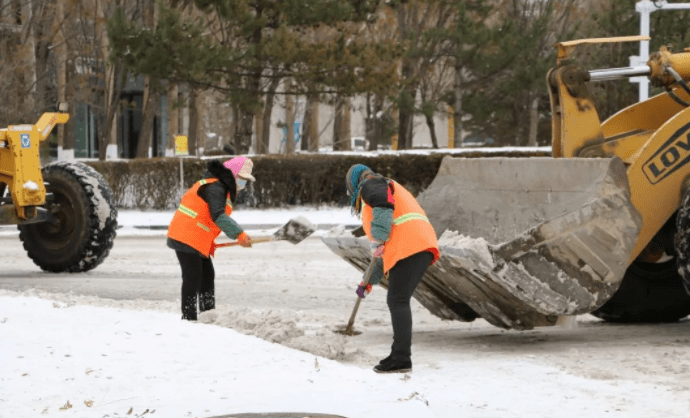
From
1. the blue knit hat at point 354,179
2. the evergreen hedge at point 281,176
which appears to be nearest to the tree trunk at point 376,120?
the evergreen hedge at point 281,176

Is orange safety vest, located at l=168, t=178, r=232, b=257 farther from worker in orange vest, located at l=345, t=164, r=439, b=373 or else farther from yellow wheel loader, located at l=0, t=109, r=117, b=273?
yellow wheel loader, located at l=0, t=109, r=117, b=273

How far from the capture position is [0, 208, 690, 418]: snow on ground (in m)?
6.19

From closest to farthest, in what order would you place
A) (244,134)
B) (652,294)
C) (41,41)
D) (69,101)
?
1. (652,294)
2. (244,134)
3. (41,41)
4. (69,101)

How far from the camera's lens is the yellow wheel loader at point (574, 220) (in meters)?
8.28

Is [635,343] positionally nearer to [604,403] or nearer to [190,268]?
[604,403]

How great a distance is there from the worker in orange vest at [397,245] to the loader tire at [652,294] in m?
2.83

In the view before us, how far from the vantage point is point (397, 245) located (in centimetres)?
767

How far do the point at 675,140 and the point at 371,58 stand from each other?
18.6 meters

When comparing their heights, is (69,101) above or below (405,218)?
above

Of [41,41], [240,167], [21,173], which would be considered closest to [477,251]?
[240,167]

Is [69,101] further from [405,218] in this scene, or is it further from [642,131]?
[405,218]

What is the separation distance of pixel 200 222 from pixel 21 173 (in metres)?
5.05

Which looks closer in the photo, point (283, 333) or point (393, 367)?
point (393, 367)

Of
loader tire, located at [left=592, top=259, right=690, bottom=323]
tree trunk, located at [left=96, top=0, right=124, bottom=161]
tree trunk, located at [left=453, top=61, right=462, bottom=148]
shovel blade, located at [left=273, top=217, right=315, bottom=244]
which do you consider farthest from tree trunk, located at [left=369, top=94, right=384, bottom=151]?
shovel blade, located at [left=273, top=217, right=315, bottom=244]
